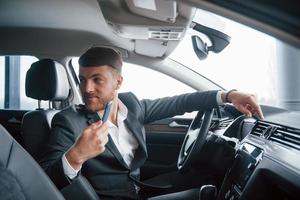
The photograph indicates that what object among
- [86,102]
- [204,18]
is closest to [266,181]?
[86,102]

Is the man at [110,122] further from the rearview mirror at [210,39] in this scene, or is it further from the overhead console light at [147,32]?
the overhead console light at [147,32]

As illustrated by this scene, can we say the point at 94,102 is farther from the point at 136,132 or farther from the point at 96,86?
the point at 136,132

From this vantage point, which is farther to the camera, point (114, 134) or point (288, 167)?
point (114, 134)

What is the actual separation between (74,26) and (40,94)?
2.59 feet

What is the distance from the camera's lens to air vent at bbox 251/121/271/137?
1.56 m

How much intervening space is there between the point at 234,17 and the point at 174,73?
196 cm

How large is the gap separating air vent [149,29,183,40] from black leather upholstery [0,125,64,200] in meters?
1.41

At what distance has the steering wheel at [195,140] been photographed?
1.68 meters

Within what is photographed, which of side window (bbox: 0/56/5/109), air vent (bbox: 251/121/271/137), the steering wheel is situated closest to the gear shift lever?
the steering wheel

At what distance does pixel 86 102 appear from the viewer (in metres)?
1.73

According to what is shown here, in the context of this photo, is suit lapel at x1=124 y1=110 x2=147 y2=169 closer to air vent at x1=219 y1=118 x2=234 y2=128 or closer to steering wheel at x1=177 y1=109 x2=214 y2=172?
steering wheel at x1=177 y1=109 x2=214 y2=172

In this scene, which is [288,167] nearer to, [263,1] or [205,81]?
[263,1]

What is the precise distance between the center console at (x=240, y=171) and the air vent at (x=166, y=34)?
96 centimetres

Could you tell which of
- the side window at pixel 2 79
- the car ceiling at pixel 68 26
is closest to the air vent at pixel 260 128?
the car ceiling at pixel 68 26
